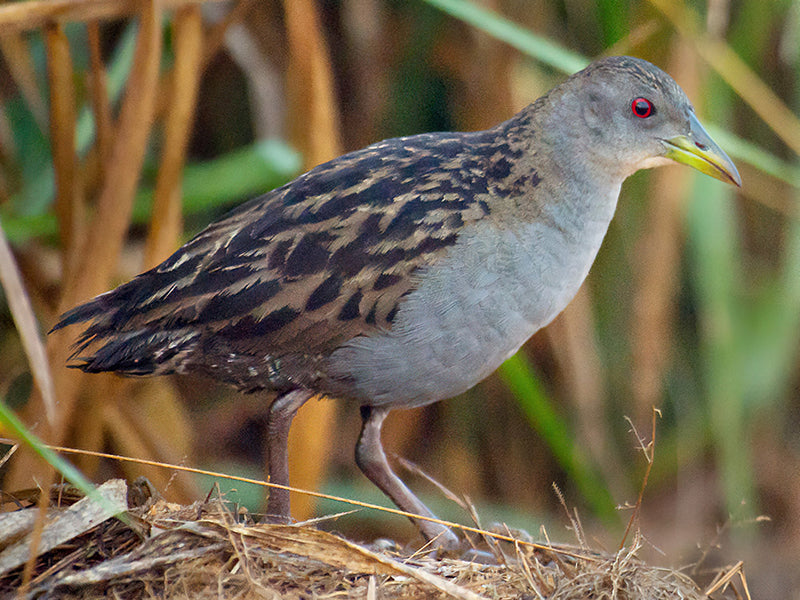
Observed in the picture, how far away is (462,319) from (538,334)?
154 cm

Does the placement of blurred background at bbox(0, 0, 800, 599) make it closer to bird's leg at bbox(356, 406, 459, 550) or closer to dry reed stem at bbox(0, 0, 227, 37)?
dry reed stem at bbox(0, 0, 227, 37)

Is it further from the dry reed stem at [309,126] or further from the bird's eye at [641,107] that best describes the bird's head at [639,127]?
the dry reed stem at [309,126]

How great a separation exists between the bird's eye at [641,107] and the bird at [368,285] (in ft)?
0.64

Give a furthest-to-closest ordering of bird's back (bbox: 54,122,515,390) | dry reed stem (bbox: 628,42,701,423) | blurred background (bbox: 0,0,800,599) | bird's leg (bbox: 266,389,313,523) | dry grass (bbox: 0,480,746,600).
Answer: dry reed stem (bbox: 628,42,701,423) < blurred background (bbox: 0,0,800,599) < bird's leg (bbox: 266,389,313,523) < bird's back (bbox: 54,122,515,390) < dry grass (bbox: 0,480,746,600)

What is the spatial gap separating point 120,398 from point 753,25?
8.10 ft

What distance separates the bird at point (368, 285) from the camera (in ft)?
6.10

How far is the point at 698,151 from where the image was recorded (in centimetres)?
208

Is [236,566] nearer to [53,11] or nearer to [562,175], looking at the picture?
[562,175]

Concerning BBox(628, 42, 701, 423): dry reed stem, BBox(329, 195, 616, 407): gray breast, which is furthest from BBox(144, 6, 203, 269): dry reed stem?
BBox(628, 42, 701, 423): dry reed stem

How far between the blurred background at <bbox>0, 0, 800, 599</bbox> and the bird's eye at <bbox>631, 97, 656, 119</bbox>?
1.37 ft

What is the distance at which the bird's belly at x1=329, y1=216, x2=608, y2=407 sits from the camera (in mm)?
1862

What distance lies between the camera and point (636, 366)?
10.6ft

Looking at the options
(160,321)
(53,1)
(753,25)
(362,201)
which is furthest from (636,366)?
(53,1)

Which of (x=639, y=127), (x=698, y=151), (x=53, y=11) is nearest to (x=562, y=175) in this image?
(x=639, y=127)
